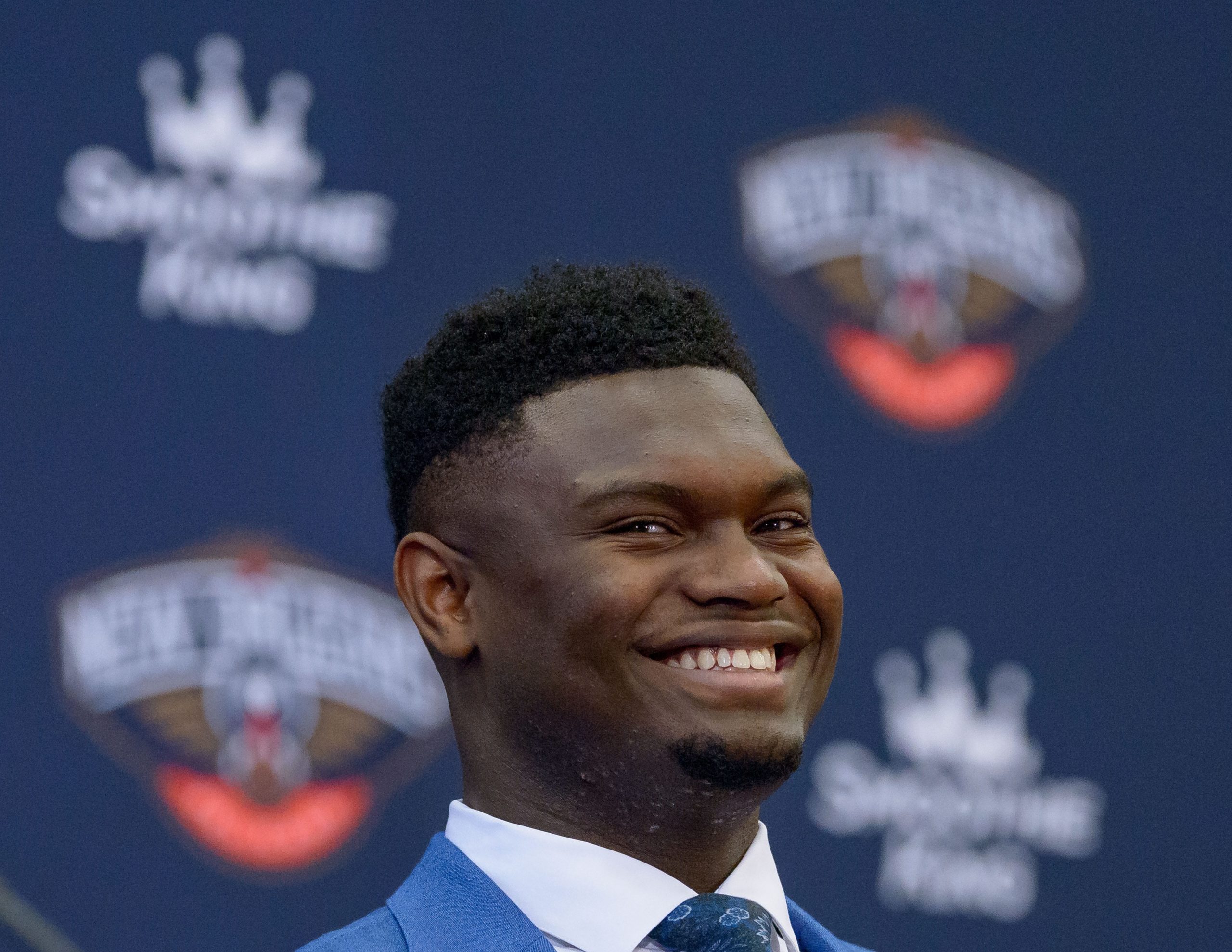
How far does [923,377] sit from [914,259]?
0.62 ft

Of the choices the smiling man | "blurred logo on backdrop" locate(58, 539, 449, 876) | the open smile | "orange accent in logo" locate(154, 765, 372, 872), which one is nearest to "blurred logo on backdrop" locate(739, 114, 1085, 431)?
"blurred logo on backdrop" locate(58, 539, 449, 876)

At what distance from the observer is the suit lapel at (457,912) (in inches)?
41.1

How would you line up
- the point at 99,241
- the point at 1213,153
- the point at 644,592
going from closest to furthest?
the point at 644,592 → the point at 99,241 → the point at 1213,153

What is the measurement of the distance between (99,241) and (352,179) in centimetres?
35

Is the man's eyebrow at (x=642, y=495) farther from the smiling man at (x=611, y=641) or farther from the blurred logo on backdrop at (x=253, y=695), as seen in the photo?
the blurred logo on backdrop at (x=253, y=695)

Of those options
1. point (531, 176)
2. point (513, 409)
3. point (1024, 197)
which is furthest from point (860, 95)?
point (513, 409)

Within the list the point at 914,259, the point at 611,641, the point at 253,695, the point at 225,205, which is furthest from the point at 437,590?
the point at 914,259

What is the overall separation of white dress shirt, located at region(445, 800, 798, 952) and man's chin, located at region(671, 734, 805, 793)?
0.09 meters

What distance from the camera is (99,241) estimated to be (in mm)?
2059

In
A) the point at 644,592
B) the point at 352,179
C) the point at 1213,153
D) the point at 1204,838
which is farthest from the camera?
the point at 1213,153

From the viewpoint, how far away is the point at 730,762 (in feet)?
3.34

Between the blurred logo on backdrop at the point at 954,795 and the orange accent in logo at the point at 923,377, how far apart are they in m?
0.34

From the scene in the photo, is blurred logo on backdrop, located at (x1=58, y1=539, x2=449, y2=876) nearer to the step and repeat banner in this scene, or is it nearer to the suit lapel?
the step and repeat banner

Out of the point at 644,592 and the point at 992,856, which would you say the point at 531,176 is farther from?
the point at 644,592
